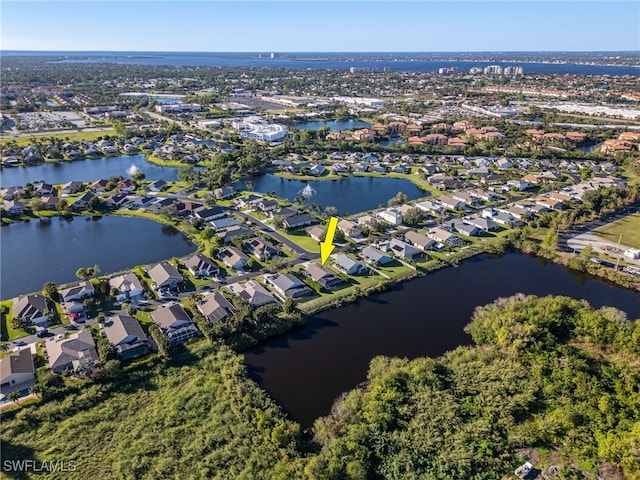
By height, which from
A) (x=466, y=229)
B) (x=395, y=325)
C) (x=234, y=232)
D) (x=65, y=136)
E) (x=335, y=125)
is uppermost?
(x=335, y=125)

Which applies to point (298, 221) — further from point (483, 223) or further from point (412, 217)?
point (483, 223)

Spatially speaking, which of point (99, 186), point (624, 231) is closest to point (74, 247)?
point (99, 186)

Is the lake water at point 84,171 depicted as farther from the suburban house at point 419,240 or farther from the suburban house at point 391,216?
the suburban house at point 419,240

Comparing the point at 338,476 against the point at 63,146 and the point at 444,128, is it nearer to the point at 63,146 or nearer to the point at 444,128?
the point at 63,146

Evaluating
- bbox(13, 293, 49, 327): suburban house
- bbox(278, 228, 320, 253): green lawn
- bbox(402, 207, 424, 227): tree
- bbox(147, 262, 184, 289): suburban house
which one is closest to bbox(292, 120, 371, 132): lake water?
bbox(402, 207, 424, 227): tree

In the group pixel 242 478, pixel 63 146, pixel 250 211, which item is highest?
pixel 63 146

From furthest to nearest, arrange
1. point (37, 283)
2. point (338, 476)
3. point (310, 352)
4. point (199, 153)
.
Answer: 1. point (199, 153)
2. point (37, 283)
3. point (310, 352)
4. point (338, 476)

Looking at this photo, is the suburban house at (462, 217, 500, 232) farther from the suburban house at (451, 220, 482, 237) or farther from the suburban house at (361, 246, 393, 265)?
the suburban house at (361, 246, 393, 265)

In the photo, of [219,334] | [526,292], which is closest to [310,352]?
[219,334]
